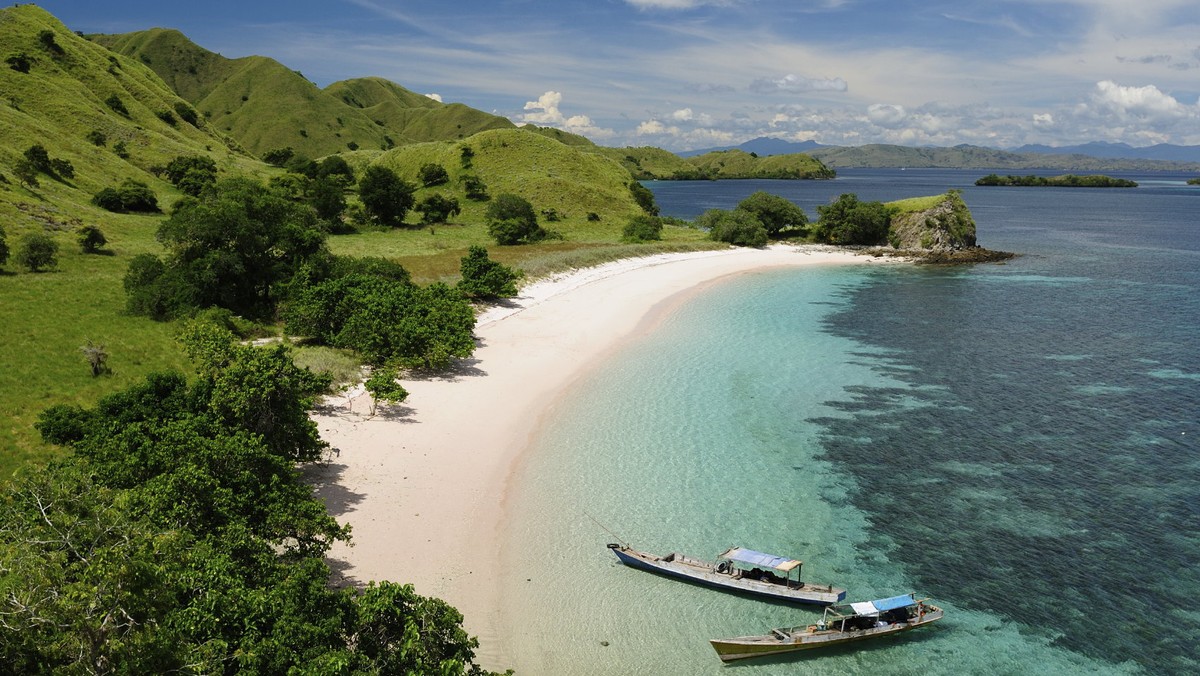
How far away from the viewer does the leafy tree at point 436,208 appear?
94688mm

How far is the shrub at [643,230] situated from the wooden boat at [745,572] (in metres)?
73.1

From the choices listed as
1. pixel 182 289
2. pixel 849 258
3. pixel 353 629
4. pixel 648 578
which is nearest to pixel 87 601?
pixel 353 629

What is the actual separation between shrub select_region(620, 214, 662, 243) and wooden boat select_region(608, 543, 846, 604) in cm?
7306

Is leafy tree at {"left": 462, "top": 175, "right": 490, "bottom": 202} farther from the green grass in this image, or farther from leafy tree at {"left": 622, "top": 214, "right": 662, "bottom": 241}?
the green grass

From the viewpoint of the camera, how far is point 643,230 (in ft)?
302

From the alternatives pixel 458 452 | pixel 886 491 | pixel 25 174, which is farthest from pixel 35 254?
pixel 886 491

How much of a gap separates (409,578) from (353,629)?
5397mm

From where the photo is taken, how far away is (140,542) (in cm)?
1170

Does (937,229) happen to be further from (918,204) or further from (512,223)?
(512,223)

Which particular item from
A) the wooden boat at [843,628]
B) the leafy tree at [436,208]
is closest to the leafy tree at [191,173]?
the leafy tree at [436,208]

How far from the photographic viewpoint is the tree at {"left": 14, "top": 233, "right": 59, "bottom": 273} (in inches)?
1674

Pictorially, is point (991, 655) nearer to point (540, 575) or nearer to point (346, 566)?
point (540, 575)

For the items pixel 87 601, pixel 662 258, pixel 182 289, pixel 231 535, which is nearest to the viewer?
pixel 87 601

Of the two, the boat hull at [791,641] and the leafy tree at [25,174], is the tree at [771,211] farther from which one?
the boat hull at [791,641]
